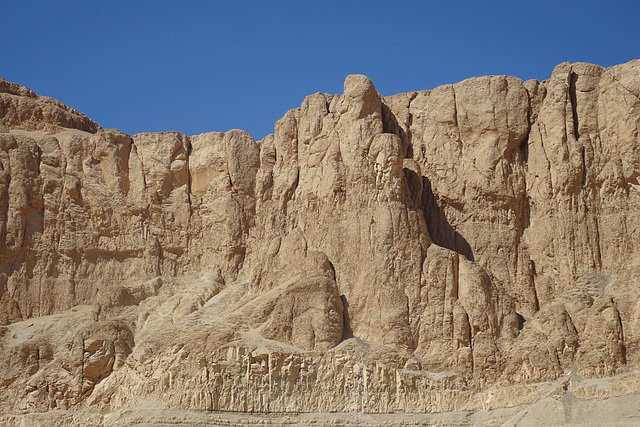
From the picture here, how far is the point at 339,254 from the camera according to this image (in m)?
56.1

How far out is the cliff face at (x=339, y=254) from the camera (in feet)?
172

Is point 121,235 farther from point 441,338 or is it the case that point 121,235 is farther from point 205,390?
point 441,338

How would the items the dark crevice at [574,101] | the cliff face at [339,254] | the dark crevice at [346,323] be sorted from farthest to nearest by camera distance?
the dark crevice at [574,101] → the dark crevice at [346,323] → the cliff face at [339,254]

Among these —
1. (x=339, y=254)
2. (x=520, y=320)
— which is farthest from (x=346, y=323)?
(x=520, y=320)

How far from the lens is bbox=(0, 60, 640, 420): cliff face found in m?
52.4

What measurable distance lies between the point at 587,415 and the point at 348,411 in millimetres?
9285

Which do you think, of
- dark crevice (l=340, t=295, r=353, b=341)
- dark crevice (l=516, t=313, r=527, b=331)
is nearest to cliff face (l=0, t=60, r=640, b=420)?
dark crevice (l=340, t=295, r=353, b=341)

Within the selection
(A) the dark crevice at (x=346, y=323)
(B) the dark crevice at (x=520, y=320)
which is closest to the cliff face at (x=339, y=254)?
(A) the dark crevice at (x=346, y=323)

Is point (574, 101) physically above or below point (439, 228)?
above

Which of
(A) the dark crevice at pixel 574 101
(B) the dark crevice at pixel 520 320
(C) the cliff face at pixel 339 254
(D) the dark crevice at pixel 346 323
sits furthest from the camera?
(A) the dark crevice at pixel 574 101

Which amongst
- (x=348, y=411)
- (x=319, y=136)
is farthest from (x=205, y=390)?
(x=319, y=136)

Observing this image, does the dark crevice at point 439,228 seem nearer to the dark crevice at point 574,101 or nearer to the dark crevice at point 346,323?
the dark crevice at point 346,323

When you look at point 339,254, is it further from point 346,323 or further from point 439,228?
point 439,228

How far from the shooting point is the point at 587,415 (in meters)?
48.4
